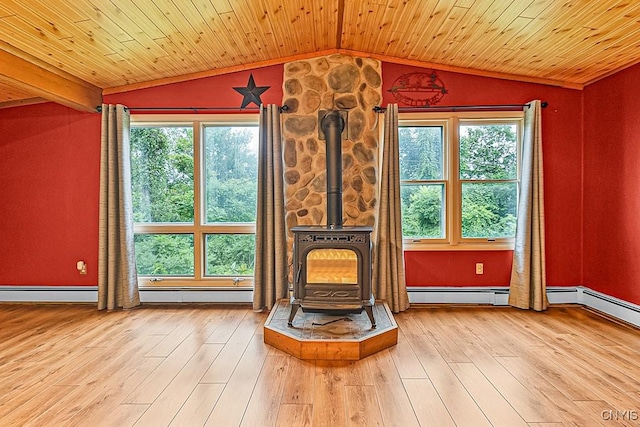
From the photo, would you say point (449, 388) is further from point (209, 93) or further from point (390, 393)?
point (209, 93)

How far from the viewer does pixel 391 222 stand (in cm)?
422

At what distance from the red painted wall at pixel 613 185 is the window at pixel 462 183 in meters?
0.73

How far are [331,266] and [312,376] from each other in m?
1.06

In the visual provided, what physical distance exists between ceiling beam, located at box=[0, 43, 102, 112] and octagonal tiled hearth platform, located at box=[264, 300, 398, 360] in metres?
2.96

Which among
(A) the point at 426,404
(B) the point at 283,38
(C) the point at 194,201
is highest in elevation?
(B) the point at 283,38

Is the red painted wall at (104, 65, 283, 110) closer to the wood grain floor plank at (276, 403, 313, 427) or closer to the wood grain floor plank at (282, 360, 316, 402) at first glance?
the wood grain floor plank at (282, 360, 316, 402)

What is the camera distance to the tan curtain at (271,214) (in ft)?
13.9

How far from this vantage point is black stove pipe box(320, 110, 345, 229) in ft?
12.5

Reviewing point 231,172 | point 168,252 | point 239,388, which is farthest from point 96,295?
point 239,388

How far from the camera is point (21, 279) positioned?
455 centimetres

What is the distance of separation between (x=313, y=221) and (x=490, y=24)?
2.48 m

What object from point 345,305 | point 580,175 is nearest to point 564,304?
point 580,175

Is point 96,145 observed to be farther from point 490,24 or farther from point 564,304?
point 564,304

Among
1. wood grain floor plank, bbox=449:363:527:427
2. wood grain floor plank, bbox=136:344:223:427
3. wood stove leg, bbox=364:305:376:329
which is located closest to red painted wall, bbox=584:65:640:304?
wood grain floor plank, bbox=449:363:527:427
